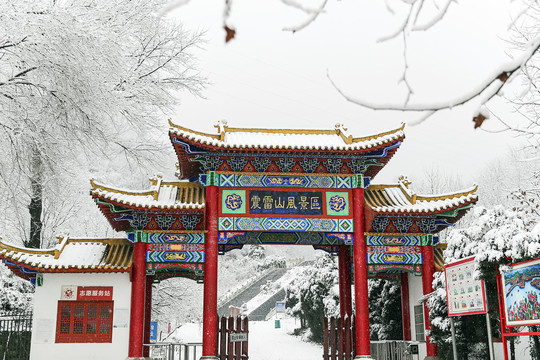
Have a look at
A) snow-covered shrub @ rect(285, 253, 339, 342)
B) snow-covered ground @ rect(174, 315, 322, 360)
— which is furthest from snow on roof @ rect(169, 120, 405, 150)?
snow-covered shrub @ rect(285, 253, 339, 342)

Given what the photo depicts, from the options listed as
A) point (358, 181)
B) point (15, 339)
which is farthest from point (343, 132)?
point (15, 339)

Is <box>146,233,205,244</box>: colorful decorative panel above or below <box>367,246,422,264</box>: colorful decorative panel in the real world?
above

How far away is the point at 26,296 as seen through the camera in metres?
16.4

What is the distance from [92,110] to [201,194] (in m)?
3.57

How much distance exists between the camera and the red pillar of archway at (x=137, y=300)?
12086 mm

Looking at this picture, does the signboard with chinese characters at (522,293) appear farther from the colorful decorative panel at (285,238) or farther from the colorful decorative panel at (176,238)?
the colorful decorative panel at (176,238)

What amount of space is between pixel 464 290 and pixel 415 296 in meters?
5.44

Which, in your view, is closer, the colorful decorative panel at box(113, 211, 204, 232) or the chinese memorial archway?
the chinese memorial archway

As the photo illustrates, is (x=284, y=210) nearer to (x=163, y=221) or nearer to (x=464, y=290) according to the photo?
(x=163, y=221)

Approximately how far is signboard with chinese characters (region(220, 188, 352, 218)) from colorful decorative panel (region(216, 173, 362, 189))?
12 centimetres

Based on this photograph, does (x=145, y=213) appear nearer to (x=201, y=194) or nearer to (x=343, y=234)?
(x=201, y=194)

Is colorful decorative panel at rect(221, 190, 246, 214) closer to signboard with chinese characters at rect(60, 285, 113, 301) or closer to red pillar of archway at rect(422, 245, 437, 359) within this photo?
signboard with chinese characters at rect(60, 285, 113, 301)

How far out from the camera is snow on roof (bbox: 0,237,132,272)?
12195 mm

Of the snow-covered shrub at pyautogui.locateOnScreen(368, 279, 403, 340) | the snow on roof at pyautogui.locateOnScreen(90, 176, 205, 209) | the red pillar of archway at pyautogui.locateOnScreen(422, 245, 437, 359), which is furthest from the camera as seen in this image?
the snow-covered shrub at pyautogui.locateOnScreen(368, 279, 403, 340)
